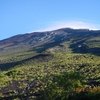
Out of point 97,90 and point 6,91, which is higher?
point 97,90

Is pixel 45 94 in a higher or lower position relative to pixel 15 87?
higher

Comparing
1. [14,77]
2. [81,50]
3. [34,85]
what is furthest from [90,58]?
[34,85]

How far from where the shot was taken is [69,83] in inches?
1556

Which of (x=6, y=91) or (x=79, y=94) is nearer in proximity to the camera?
(x=79, y=94)

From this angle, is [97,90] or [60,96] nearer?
[97,90]

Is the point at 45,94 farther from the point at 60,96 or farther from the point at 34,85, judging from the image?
the point at 34,85

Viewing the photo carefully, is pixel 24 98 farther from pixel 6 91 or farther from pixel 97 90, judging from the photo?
pixel 97 90

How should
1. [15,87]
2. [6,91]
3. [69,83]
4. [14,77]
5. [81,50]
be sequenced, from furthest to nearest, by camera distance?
[81,50], [14,77], [15,87], [6,91], [69,83]

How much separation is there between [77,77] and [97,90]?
9.44 meters

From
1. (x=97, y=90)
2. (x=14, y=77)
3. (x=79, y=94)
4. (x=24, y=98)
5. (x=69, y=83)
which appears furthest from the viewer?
(x=14, y=77)

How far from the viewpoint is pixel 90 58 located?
350 ft

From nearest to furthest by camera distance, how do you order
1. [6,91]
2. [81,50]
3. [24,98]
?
[24,98]
[6,91]
[81,50]

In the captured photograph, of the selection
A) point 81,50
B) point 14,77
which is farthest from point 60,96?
point 81,50

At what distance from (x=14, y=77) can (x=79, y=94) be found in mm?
44902
